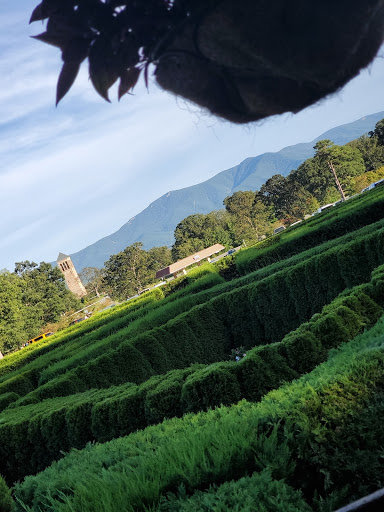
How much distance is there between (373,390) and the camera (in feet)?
11.5

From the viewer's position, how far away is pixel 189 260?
2717 inches

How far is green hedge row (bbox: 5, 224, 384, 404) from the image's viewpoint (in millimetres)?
10039

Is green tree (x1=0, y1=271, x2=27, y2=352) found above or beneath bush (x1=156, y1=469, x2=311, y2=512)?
above

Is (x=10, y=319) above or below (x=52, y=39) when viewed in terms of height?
above

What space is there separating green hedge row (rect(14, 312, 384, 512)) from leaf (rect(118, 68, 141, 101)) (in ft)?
8.34

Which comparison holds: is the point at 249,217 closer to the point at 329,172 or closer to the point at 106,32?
the point at 329,172

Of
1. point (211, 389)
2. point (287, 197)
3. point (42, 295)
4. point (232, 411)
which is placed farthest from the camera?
point (287, 197)

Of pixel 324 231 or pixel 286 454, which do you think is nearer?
pixel 286 454

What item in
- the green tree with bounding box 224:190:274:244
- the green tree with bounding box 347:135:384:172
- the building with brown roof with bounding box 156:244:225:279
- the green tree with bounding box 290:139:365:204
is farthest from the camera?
the building with brown roof with bounding box 156:244:225:279

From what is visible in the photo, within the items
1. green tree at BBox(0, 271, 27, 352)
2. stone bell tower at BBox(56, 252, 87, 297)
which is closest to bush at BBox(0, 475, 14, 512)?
green tree at BBox(0, 271, 27, 352)

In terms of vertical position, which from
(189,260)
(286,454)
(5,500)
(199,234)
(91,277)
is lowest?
(5,500)

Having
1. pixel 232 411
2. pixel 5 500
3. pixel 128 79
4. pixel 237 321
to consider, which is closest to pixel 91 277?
pixel 237 321

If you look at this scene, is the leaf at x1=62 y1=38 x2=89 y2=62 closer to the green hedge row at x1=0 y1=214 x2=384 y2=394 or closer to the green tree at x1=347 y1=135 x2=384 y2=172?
the green hedge row at x1=0 y1=214 x2=384 y2=394

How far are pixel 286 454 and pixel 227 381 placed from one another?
3011mm
